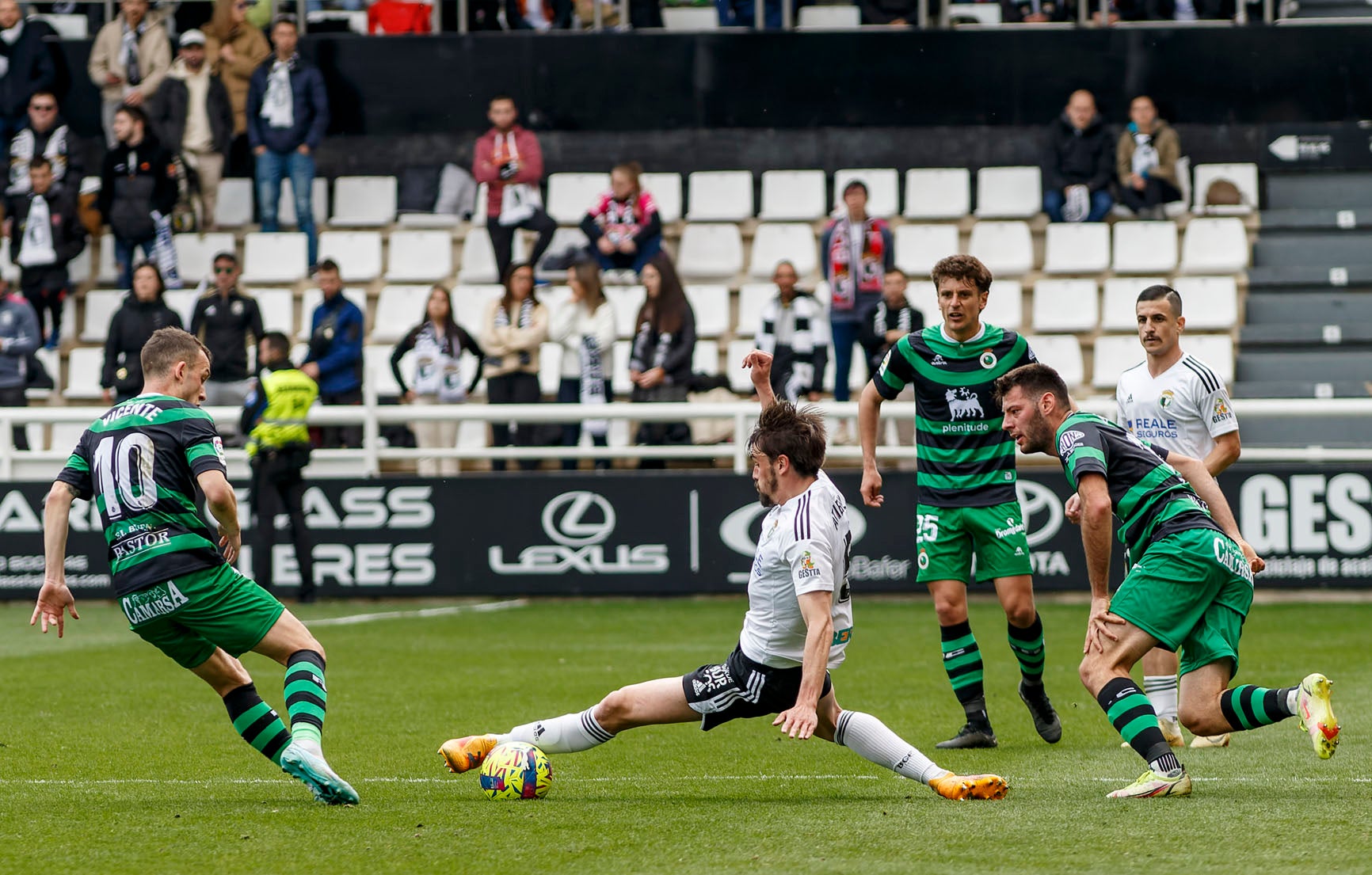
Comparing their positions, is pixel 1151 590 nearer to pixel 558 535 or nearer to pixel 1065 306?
pixel 558 535

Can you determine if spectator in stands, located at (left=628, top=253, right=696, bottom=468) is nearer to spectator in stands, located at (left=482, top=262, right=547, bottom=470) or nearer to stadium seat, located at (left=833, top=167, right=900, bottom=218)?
spectator in stands, located at (left=482, top=262, right=547, bottom=470)

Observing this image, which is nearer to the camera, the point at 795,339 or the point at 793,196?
the point at 795,339

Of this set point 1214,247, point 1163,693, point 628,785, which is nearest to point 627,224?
point 1214,247

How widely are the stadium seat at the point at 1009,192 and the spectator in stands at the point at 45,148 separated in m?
9.46

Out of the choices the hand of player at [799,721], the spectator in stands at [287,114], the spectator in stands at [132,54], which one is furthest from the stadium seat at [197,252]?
the hand of player at [799,721]

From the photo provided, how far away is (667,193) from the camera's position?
2002cm

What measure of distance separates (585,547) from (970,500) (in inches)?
290

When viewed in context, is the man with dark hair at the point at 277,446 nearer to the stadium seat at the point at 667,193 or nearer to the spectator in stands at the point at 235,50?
the spectator in stands at the point at 235,50

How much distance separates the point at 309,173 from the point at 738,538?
6.90m

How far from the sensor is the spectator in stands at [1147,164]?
18.4 metres

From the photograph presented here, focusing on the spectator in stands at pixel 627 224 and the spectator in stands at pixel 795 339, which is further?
the spectator in stands at pixel 627 224

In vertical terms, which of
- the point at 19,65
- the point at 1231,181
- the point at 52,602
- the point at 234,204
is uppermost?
the point at 19,65

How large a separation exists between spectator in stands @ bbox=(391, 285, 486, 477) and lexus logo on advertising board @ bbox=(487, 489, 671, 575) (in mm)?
1128

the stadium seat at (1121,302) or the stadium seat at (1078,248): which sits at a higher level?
the stadium seat at (1078,248)
